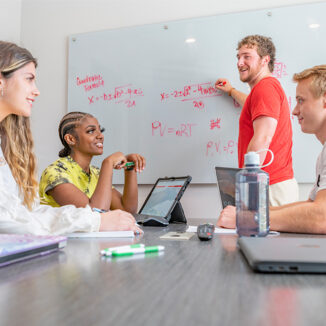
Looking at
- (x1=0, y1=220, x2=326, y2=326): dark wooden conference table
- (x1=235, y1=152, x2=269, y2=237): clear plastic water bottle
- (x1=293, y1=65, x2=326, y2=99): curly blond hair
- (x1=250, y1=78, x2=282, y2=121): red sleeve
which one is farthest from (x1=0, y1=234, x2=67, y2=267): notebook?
(x1=250, y1=78, x2=282, y2=121): red sleeve

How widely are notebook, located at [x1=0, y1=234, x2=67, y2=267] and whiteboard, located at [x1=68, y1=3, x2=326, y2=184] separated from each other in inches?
63.2

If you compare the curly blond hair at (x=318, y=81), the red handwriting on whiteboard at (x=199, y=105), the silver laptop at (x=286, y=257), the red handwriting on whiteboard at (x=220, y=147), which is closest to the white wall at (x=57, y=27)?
the red handwriting on whiteboard at (x=220, y=147)

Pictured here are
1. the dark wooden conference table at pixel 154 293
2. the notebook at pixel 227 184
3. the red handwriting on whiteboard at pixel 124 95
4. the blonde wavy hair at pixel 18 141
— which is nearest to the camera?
the dark wooden conference table at pixel 154 293

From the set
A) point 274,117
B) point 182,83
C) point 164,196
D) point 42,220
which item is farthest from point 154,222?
point 182,83

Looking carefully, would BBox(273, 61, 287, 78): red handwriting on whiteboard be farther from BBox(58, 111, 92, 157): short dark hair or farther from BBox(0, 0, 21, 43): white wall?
BBox(0, 0, 21, 43): white wall

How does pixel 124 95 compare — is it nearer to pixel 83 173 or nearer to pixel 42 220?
pixel 83 173

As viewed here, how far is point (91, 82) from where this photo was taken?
252 cm

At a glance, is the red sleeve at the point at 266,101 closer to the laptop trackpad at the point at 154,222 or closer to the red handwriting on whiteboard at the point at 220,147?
the red handwriting on whiteboard at the point at 220,147

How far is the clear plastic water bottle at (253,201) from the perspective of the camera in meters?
0.89

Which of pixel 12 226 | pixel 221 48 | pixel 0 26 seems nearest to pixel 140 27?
pixel 221 48

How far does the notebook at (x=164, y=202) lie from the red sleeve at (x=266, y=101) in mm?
447

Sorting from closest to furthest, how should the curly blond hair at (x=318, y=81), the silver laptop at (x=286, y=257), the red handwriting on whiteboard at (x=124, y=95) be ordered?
the silver laptop at (x=286, y=257)
the curly blond hair at (x=318, y=81)
the red handwriting on whiteboard at (x=124, y=95)

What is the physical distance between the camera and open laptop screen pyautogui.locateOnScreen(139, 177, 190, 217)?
149 centimetres

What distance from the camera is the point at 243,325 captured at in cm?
30
